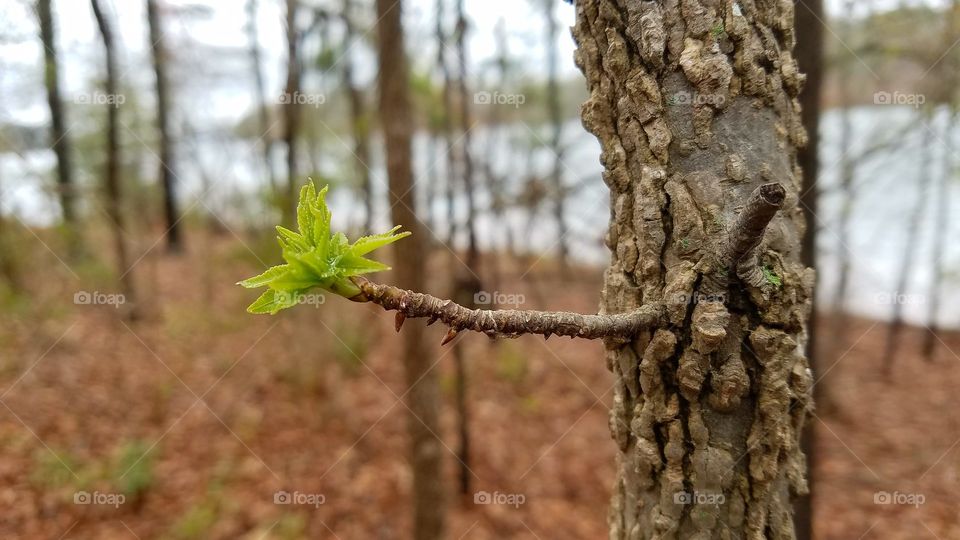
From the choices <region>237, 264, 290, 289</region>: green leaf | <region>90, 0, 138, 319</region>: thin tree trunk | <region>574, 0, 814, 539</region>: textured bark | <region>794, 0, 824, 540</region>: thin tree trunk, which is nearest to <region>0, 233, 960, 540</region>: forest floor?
<region>90, 0, 138, 319</region>: thin tree trunk

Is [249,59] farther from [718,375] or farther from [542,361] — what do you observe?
[718,375]

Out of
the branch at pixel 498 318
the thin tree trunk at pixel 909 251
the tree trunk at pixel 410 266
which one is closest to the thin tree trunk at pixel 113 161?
the tree trunk at pixel 410 266

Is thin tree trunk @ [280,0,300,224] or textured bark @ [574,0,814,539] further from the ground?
thin tree trunk @ [280,0,300,224]

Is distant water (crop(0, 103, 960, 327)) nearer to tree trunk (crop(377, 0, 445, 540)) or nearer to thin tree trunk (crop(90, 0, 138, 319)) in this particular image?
thin tree trunk (crop(90, 0, 138, 319))

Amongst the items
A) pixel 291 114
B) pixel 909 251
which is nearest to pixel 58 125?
pixel 291 114

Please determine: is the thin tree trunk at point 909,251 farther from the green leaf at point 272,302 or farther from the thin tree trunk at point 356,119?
the green leaf at point 272,302

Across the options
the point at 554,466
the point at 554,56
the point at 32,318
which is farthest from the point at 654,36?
the point at 554,56
